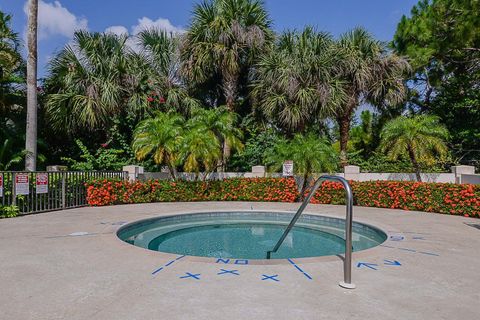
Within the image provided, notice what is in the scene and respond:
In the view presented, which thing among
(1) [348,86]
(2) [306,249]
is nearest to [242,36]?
(1) [348,86]

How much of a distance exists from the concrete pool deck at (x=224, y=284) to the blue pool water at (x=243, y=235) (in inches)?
52.4

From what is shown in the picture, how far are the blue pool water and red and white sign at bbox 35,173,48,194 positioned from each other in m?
3.84

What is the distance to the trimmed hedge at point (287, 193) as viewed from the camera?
1074 cm

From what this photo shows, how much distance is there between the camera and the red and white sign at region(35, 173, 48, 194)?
1000 centimetres

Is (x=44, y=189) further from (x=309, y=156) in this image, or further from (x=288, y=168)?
(x=309, y=156)

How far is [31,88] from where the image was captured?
11875 mm

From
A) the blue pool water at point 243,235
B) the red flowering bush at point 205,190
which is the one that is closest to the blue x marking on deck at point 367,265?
the blue pool water at point 243,235

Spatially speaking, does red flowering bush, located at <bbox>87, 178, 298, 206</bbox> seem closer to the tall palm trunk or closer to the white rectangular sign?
the white rectangular sign

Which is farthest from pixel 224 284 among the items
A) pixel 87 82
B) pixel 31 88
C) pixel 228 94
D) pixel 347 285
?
pixel 87 82

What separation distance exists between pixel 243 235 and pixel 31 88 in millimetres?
9560

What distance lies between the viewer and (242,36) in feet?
49.8

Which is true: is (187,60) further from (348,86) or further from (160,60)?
(348,86)

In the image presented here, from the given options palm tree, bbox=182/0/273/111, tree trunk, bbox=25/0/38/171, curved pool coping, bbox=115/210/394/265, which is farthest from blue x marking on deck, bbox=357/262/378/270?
palm tree, bbox=182/0/273/111

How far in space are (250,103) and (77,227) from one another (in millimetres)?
11679
